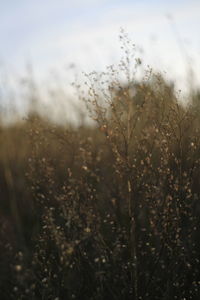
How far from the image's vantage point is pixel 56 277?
229 cm

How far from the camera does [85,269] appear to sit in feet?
7.64

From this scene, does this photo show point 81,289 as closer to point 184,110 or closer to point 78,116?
point 184,110

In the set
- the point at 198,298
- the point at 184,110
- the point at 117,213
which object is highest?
the point at 184,110

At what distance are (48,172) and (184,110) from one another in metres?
0.90

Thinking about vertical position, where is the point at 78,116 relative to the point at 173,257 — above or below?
above

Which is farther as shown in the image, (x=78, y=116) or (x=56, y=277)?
(x=78, y=116)

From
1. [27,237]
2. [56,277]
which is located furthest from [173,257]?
[27,237]

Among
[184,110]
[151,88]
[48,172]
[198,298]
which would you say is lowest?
[198,298]

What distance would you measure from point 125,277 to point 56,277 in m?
0.38

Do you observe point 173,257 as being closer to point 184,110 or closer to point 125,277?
point 125,277

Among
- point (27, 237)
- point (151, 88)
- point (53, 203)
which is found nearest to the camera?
point (151, 88)

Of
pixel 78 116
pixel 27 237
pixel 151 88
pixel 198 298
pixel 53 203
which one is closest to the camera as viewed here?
pixel 198 298

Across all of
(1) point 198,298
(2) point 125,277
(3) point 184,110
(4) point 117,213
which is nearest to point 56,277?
(2) point 125,277

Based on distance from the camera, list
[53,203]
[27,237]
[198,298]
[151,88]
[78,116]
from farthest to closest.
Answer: [78,116]
[27,237]
[53,203]
[151,88]
[198,298]
